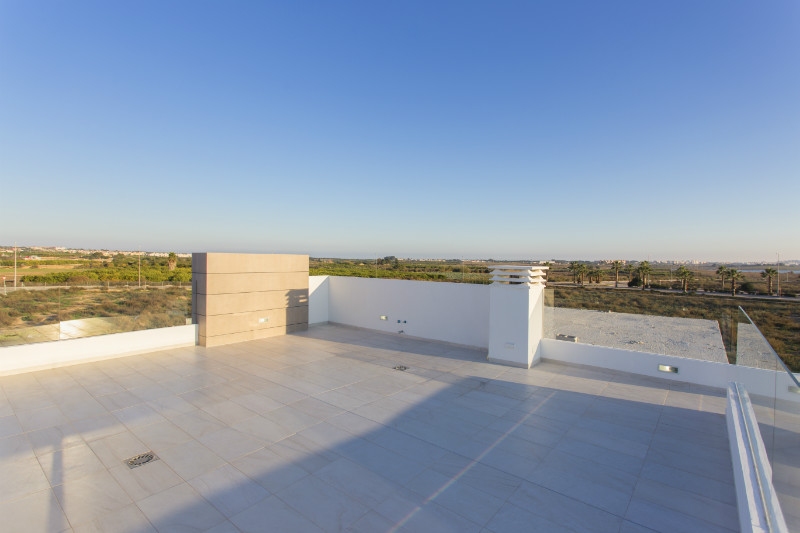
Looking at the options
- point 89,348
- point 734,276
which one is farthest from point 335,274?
point 734,276

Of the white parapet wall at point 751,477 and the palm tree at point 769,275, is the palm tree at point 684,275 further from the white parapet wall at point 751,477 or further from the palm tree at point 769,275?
the white parapet wall at point 751,477

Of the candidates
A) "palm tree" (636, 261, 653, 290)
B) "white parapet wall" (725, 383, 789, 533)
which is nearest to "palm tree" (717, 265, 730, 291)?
"palm tree" (636, 261, 653, 290)

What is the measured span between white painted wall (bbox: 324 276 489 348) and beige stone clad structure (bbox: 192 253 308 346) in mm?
931

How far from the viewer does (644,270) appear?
51.8ft

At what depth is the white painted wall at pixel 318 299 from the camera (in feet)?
34.4

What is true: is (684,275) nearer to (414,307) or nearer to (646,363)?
(646,363)

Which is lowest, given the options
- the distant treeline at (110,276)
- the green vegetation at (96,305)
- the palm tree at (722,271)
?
the green vegetation at (96,305)

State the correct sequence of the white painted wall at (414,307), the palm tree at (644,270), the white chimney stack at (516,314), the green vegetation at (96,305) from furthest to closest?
the palm tree at (644,270), the white painted wall at (414,307), the green vegetation at (96,305), the white chimney stack at (516,314)

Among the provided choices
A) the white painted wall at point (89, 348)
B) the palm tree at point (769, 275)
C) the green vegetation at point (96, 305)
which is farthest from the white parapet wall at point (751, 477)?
the palm tree at point (769, 275)

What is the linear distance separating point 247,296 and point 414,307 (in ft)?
14.0

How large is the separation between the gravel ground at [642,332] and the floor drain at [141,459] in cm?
672

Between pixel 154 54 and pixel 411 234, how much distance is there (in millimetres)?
11243

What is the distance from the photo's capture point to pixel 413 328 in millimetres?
9180

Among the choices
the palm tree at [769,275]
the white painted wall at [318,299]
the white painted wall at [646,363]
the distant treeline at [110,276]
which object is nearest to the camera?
the white painted wall at [646,363]
